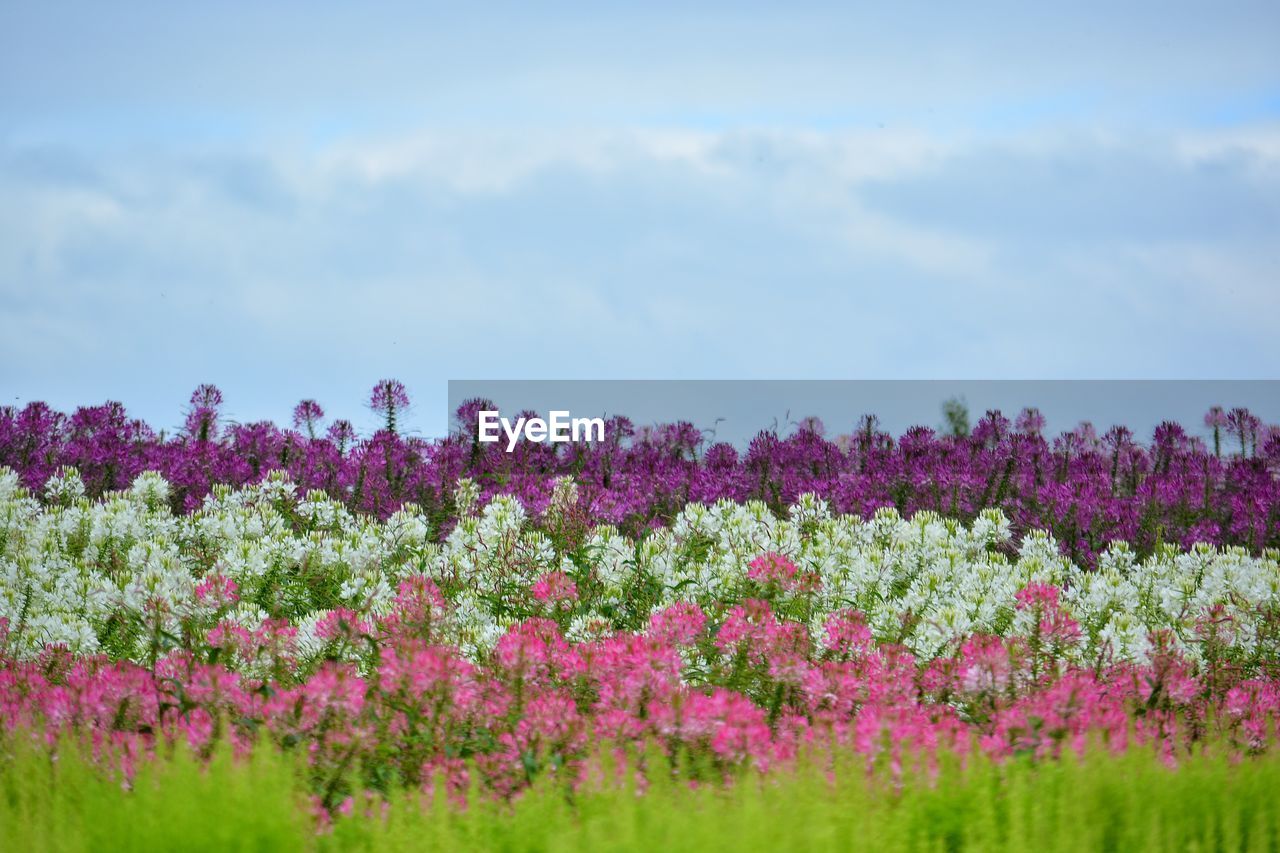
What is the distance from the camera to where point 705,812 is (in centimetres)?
334

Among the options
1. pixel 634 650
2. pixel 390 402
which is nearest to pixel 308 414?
pixel 390 402

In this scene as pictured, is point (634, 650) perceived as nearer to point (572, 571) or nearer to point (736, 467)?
point (572, 571)

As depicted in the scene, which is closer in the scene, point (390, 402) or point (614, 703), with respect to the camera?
point (614, 703)

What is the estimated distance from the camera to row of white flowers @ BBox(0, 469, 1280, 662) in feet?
20.4

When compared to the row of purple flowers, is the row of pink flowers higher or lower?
lower

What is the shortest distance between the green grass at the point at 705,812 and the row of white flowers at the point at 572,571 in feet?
5.69

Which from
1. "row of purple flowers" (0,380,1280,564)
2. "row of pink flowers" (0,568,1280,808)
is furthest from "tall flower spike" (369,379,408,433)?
"row of pink flowers" (0,568,1280,808)

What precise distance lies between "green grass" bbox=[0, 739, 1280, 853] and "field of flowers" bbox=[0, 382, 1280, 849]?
14 millimetres

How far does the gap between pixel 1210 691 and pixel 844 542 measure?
2423 millimetres

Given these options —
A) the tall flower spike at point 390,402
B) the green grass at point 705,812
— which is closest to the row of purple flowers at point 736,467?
the tall flower spike at point 390,402

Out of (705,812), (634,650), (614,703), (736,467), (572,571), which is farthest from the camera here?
(736,467)

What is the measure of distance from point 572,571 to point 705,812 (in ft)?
12.1

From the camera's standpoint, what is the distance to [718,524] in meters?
7.40

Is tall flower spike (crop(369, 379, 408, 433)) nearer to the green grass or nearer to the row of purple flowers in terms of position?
the row of purple flowers
